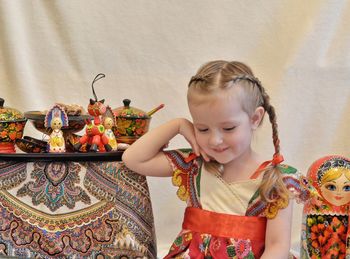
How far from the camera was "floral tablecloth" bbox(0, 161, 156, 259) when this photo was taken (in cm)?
153

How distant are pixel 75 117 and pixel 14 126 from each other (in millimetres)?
145

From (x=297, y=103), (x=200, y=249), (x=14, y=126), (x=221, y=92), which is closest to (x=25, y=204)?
(x=14, y=126)

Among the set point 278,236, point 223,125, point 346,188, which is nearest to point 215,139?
point 223,125

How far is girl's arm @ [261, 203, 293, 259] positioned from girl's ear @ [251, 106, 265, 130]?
6.8 inches

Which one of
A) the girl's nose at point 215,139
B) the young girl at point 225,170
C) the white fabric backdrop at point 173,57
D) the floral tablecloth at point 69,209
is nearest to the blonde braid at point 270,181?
the young girl at point 225,170

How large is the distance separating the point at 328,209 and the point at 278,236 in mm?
173

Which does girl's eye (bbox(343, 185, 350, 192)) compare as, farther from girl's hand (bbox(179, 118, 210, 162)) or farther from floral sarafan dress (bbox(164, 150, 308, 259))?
girl's hand (bbox(179, 118, 210, 162))

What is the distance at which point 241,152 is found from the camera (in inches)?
54.4

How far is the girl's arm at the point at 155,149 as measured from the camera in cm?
145

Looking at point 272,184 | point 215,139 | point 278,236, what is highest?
point 215,139

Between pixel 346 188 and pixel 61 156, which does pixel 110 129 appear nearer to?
pixel 61 156

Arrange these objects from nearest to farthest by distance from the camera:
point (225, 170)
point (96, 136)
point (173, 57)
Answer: point (225, 170) < point (96, 136) < point (173, 57)

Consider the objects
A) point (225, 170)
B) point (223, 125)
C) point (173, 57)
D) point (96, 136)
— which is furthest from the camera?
point (173, 57)

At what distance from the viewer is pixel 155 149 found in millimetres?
1470
